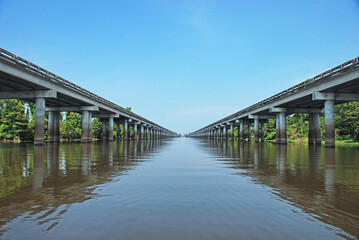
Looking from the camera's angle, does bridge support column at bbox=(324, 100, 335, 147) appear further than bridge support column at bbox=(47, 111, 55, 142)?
No

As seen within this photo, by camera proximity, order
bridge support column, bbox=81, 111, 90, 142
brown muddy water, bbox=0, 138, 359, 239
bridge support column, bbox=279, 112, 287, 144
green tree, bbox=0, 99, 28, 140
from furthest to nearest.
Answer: green tree, bbox=0, 99, 28, 140, bridge support column, bbox=279, 112, 287, 144, bridge support column, bbox=81, 111, 90, 142, brown muddy water, bbox=0, 138, 359, 239

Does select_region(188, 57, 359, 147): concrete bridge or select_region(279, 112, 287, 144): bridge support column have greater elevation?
select_region(188, 57, 359, 147): concrete bridge

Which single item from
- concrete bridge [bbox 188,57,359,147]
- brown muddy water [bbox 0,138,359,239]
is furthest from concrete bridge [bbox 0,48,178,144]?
concrete bridge [bbox 188,57,359,147]

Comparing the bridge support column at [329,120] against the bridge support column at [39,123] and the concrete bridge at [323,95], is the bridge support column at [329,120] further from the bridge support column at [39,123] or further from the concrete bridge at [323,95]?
the bridge support column at [39,123]

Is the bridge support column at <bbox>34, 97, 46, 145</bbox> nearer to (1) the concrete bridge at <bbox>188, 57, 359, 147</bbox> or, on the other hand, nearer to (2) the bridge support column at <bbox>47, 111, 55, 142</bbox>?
(2) the bridge support column at <bbox>47, 111, 55, 142</bbox>

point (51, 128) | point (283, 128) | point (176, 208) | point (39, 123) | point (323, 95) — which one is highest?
point (323, 95)

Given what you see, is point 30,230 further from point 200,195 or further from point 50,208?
point 200,195

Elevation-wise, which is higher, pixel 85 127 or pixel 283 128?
pixel 85 127

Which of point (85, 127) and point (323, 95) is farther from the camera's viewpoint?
point (85, 127)

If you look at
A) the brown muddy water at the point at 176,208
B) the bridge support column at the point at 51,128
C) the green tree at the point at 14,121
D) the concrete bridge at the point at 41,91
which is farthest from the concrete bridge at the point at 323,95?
the green tree at the point at 14,121

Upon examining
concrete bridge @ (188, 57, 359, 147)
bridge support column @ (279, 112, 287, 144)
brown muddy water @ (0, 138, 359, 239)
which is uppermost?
concrete bridge @ (188, 57, 359, 147)

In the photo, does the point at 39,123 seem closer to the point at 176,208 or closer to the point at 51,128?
the point at 51,128

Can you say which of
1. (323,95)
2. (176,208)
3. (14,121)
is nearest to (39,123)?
(14,121)

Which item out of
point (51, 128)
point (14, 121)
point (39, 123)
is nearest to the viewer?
point (39, 123)
